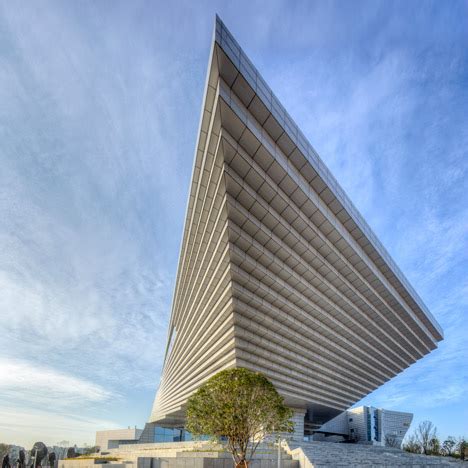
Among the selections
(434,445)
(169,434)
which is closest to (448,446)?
(434,445)

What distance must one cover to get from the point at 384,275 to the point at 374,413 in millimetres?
84377

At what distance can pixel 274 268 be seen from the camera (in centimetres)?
3022

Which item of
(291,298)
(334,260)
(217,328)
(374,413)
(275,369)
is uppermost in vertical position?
(334,260)

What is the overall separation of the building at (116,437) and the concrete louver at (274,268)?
3131cm

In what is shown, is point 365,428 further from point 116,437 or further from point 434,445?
point 116,437

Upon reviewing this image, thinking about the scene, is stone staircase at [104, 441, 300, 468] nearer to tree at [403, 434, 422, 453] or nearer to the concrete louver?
the concrete louver

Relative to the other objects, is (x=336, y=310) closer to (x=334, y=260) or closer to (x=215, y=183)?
(x=334, y=260)

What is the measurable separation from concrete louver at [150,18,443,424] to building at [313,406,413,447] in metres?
52.2

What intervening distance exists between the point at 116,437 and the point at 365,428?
210 feet

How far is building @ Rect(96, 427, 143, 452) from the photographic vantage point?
80.1m

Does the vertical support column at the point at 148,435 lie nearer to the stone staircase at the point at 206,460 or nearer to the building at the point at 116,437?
the building at the point at 116,437

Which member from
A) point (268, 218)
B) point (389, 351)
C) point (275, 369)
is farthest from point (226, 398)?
point (389, 351)

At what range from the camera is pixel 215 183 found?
23.1m

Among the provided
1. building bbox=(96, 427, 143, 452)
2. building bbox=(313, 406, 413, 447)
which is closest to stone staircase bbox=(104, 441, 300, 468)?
building bbox=(96, 427, 143, 452)
